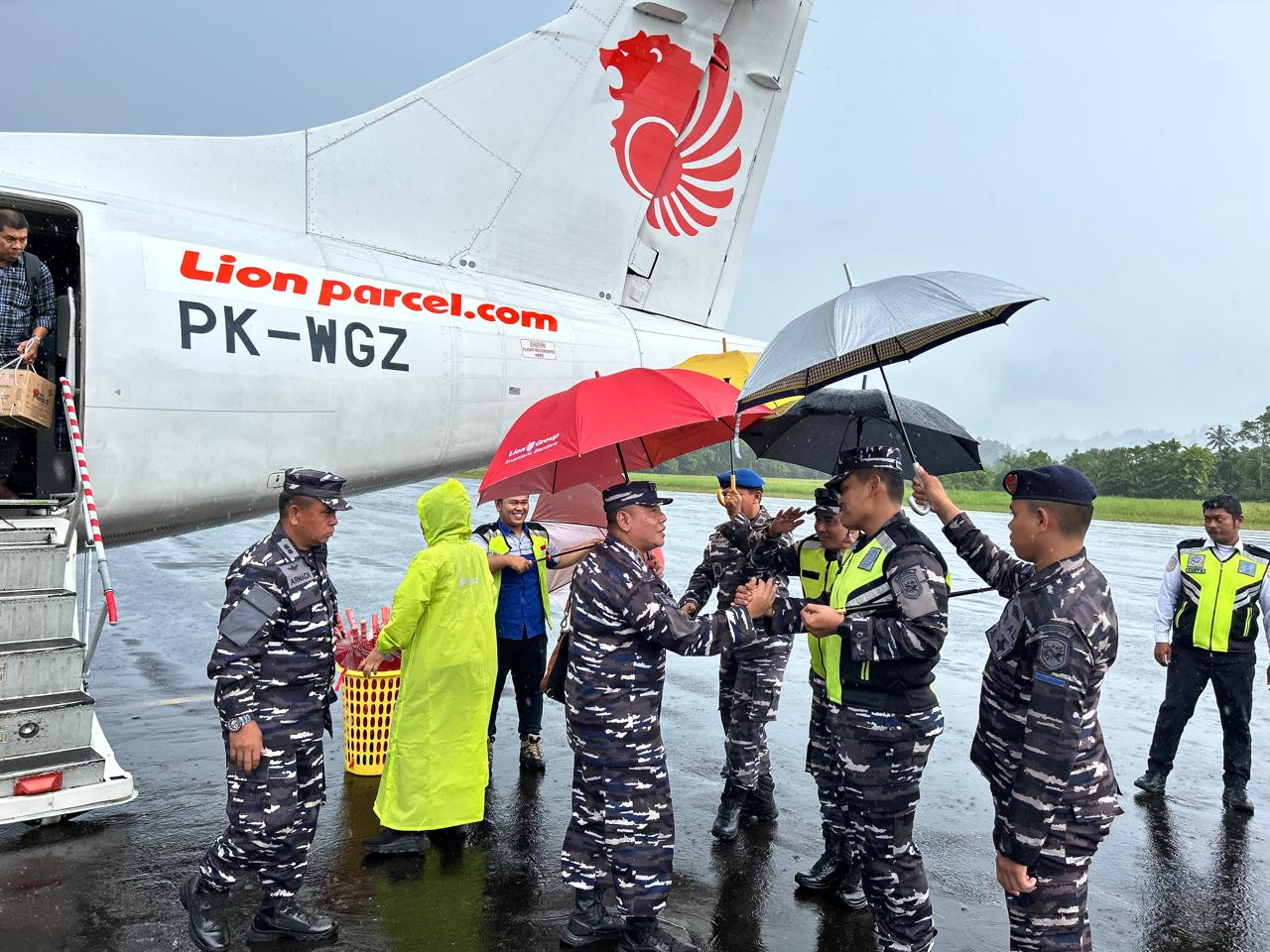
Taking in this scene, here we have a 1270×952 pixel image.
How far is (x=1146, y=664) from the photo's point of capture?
354 inches

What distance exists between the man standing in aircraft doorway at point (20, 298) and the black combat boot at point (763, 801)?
427cm

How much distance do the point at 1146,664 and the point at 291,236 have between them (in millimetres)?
9025

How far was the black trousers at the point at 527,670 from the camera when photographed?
5164 mm

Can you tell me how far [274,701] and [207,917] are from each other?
0.80 metres

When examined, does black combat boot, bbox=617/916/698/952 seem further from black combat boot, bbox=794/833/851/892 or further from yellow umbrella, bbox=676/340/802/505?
yellow umbrella, bbox=676/340/802/505

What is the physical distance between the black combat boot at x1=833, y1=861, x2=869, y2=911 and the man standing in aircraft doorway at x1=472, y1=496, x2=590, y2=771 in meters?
2.04

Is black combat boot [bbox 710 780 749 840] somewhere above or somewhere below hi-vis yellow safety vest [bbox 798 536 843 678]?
below

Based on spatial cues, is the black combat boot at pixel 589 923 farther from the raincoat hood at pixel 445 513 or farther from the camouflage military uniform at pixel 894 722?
the raincoat hood at pixel 445 513

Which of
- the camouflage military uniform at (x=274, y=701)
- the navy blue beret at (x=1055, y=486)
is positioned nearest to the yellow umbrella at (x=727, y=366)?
→ the navy blue beret at (x=1055, y=486)

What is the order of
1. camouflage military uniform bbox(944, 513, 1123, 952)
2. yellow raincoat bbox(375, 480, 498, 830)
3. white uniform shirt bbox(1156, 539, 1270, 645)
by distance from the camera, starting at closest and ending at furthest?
camouflage military uniform bbox(944, 513, 1123, 952) < yellow raincoat bbox(375, 480, 498, 830) < white uniform shirt bbox(1156, 539, 1270, 645)

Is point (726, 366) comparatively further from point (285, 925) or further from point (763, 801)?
point (285, 925)

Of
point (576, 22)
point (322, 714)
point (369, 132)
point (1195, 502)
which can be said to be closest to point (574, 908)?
point (322, 714)

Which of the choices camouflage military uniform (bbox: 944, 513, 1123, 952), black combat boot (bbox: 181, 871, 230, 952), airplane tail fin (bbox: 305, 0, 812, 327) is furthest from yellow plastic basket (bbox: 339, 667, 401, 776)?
camouflage military uniform (bbox: 944, 513, 1123, 952)

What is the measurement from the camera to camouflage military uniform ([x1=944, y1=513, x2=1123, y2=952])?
245 cm
